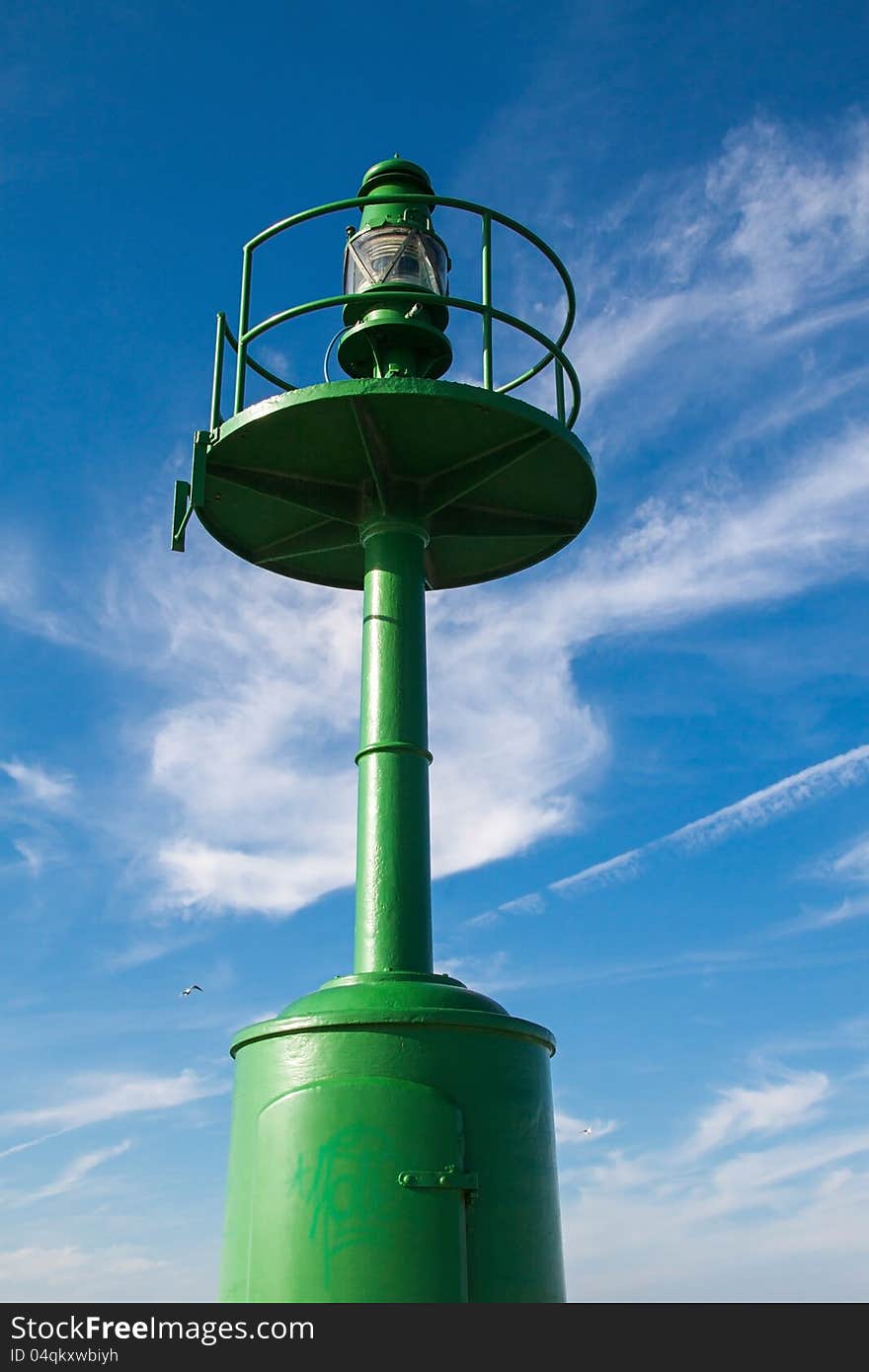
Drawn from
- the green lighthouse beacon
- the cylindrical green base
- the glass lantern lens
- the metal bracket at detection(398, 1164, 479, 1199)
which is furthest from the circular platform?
the metal bracket at detection(398, 1164, 479, 1199)

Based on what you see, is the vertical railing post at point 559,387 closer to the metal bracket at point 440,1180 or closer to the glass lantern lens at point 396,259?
the glass lantern lens at point 396,259

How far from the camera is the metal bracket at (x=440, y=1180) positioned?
680 centimetres

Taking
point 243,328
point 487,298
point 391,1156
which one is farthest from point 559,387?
point 391,1156

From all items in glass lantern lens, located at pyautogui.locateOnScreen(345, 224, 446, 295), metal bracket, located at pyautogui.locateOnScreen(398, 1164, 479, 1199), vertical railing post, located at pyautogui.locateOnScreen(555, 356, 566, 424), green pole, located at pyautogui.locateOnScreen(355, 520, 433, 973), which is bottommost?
metal bracket, located at pyautogui.locateOnScreen(398, 1164, 479, 1199)

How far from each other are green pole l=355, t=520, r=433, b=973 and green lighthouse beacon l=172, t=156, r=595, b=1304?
16 millimetres

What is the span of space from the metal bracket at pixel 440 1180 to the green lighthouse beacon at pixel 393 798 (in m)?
0.01

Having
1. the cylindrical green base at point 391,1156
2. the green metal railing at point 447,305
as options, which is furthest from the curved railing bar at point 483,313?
the cylindrical green base at point 391,1156

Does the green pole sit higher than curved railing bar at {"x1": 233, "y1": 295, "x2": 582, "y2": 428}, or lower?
lower

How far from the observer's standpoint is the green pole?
812cm

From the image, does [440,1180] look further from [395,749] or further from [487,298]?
[487,298]

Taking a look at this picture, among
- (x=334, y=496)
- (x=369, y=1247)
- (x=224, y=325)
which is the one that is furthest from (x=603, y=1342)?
(x=224, y=325)

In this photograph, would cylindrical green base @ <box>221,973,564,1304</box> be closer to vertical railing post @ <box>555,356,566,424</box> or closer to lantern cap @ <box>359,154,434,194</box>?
vertical railing post @ <box>555,356,566,424</box>

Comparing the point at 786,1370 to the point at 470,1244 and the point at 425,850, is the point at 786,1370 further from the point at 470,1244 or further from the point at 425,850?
the point at 425,850

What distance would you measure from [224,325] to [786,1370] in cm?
833
